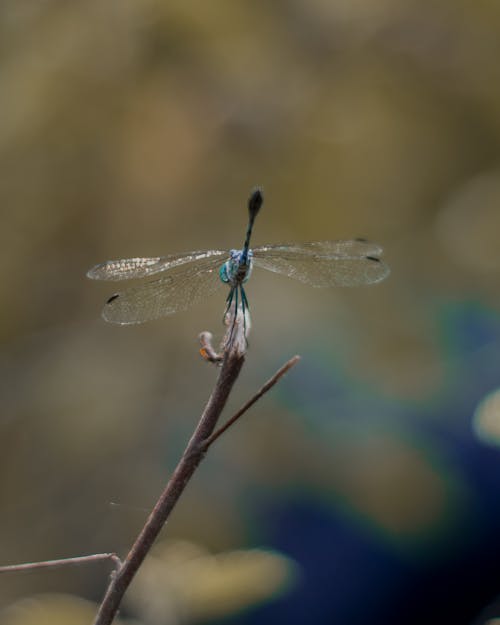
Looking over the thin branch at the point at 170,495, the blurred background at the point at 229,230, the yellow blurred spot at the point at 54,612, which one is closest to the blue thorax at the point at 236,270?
the thin branch at the point at 170,495

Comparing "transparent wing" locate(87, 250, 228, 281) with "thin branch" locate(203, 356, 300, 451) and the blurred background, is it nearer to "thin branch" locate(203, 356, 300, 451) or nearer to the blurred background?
"thin branch" locate(203, 356, 300, 451)

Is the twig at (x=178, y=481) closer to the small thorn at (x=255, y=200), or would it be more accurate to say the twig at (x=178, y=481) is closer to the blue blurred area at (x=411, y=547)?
the small thorn at (x=255, y=200)

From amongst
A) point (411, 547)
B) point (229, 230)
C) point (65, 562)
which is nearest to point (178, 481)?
point (65, 562)

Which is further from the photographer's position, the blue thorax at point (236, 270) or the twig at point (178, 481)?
the blue thorax at point (236, 270)

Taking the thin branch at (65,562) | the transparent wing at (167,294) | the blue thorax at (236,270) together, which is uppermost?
the blue thorax at (236,270)

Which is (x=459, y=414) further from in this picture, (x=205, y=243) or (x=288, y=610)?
(x=205, y=243)

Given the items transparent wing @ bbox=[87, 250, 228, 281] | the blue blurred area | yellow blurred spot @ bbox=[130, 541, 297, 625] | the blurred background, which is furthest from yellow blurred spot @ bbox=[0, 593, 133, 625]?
the blurred background

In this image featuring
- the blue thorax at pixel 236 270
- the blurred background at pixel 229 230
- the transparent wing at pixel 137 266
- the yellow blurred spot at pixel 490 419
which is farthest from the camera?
the blurred background at pixel 229 230

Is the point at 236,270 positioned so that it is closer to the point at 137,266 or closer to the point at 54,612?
the point at 137,266
